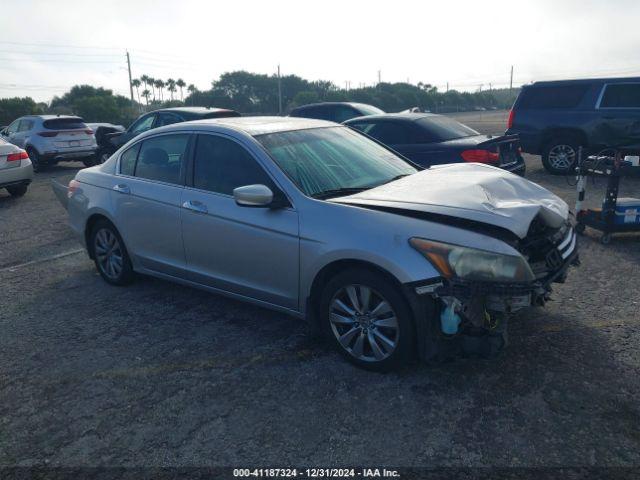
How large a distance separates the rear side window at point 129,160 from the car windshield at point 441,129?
476 centimetres

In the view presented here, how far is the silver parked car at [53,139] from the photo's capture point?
50.0ft

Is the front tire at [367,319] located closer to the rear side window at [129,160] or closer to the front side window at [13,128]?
the rear side window at [129,160]

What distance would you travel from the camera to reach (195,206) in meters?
4.42

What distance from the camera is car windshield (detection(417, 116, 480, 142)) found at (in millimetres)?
8383

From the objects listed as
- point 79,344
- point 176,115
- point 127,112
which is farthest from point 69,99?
point 79,344

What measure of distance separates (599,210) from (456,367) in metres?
3.92

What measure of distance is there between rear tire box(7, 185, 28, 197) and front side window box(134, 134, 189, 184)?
25.7 ft

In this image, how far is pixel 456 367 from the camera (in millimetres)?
3648

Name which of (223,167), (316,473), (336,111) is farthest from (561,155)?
(316,473)

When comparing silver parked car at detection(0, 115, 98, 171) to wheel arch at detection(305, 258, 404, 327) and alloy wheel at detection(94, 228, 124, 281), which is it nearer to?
alloy wheel at detection(94, 228, 124, 281)

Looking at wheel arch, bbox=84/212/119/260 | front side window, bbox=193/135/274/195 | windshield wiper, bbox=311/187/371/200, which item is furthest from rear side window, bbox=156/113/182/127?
windshield wiper, bbox=311/187/371/200

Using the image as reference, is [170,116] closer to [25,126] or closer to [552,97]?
[25,126]

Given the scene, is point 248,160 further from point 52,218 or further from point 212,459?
point 52,218

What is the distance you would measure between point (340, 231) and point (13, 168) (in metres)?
9.84
